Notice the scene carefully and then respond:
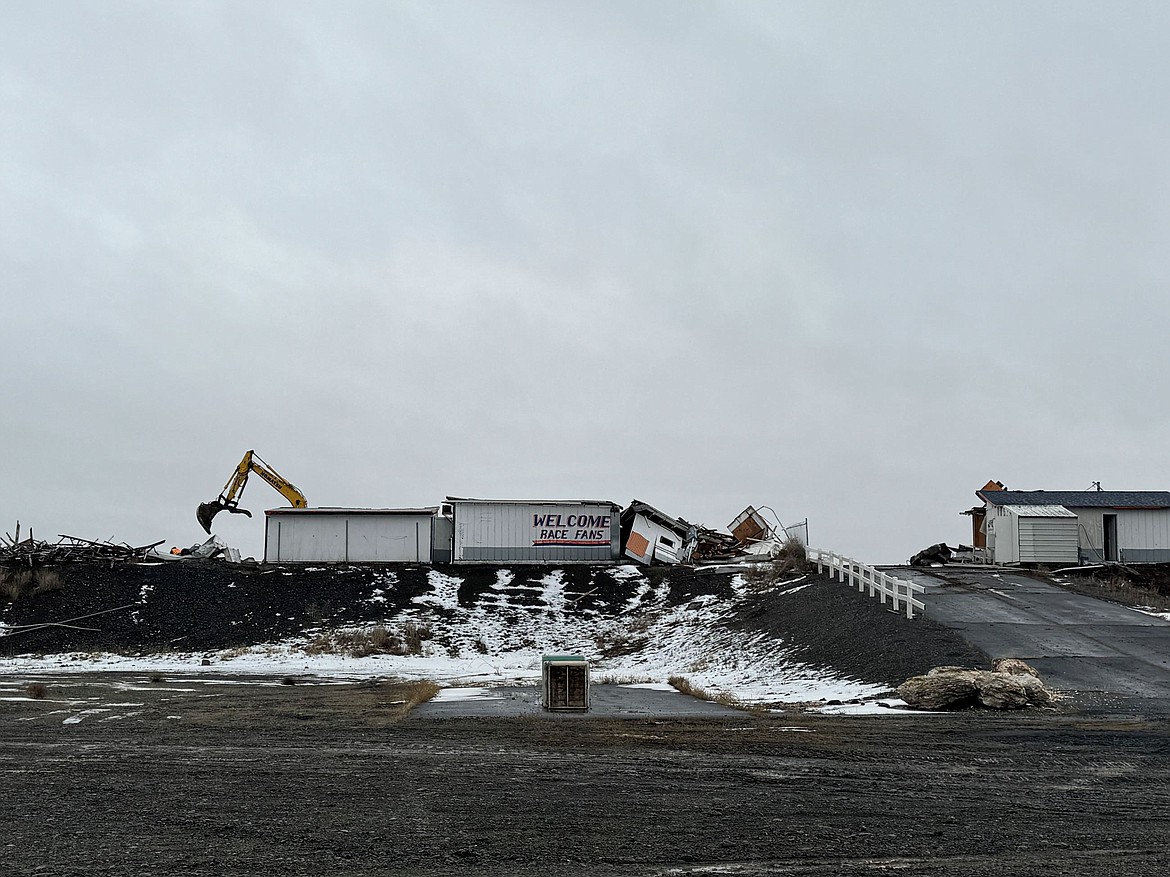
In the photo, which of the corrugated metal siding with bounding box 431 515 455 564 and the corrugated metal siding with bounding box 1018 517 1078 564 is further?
the corrugated metal siding with bounding box 431 515 455 564

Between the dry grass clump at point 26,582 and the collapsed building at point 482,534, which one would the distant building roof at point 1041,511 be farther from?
the dry grass clump at point 26,582

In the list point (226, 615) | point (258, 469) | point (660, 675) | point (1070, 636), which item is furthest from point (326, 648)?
point (1070, 636)

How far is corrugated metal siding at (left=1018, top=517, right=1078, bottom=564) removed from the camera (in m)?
43.6

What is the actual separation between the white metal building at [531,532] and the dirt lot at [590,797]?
3286cm

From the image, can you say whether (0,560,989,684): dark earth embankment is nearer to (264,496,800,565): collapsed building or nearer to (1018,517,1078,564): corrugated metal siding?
(264,496,800,565): collapsed building

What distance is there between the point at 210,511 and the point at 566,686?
116ft

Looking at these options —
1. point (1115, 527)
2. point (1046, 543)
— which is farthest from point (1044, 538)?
point (1115, 527)

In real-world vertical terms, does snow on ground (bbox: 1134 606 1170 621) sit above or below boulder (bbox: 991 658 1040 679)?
above

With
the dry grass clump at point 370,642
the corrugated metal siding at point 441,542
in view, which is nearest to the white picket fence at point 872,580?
the dry grass clump at point 370,642

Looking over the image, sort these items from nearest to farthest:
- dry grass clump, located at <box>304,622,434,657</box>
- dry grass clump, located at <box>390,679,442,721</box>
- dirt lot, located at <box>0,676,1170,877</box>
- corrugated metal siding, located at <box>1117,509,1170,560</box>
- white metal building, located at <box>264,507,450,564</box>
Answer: dirt lot, located at <box>0,676,1170,877</box>, dry grass clump, located at <box>390,679,442,721</box>, dry grass clump, located at <box>304,622,434,657</box>, corrugated metal siding, located at <box>1117,509,1170,560</box>, white metal building, located at <box>264,507,450,564</box>

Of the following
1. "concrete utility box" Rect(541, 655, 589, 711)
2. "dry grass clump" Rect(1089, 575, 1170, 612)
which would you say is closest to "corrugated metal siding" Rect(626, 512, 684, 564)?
"dry grass clump" Rect(1089, 575, 1170, 612)

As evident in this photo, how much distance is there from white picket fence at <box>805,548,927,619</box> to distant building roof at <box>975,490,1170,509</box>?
12.7 metres

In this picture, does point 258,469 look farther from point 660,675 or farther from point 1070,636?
point 1070,636

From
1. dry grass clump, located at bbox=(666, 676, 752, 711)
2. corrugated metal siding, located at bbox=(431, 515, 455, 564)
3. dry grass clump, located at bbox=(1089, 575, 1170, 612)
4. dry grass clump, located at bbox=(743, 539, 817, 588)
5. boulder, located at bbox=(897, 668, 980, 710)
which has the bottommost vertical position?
dry grass clump, located at bbox=(666, 676, 752, 711)
